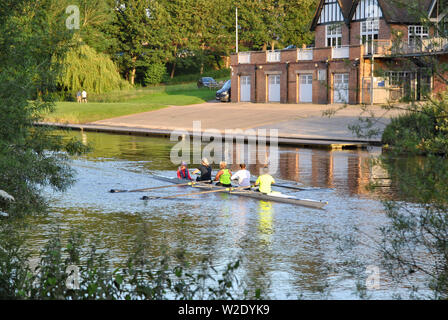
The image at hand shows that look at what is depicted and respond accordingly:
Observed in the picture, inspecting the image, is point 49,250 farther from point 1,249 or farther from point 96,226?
point 96,226

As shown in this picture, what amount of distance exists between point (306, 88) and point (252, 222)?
4169 cm

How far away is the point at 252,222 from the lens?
17.1m

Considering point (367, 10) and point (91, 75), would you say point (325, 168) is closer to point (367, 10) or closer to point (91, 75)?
point (367, 10)

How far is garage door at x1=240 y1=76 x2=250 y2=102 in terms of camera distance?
63.8 meters

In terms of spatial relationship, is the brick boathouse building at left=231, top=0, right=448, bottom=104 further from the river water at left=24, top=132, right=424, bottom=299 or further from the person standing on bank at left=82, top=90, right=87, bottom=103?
the river water at left=24, top=132, right=424, bottom=299

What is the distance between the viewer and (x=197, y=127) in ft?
156

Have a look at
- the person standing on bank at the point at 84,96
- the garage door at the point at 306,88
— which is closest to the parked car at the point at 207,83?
the person standing on bank at the point at 84,96

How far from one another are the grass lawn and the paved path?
192cm

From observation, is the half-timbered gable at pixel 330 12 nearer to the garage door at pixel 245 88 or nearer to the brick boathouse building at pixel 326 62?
the brick boathouse building at pixel 326 62

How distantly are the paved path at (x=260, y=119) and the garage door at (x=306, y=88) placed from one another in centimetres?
183

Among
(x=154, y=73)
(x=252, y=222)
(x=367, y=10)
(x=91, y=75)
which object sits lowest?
(x=252, y=222)

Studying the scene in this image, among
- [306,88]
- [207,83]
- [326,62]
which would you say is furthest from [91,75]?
[326,62]
